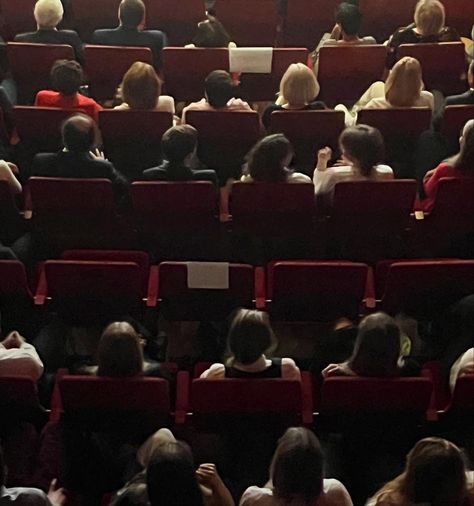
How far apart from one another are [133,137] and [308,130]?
0.76 m

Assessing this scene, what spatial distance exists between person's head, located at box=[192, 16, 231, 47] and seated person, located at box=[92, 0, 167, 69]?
24 centimetres

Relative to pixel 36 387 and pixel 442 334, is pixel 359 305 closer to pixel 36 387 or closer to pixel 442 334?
pixel 442 334

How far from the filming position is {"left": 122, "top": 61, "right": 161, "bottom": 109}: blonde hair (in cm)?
410

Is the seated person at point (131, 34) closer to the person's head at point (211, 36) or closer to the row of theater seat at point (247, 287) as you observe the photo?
the person's head at point (211, 36)

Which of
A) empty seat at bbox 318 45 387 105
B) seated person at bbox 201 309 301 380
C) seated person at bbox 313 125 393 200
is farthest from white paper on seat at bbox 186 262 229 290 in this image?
empty seat at bbox 318 45 387 105

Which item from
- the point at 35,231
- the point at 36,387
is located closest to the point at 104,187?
the point at 35,231

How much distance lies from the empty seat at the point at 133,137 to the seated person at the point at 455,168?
3.70ft

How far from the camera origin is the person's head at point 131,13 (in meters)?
4.77

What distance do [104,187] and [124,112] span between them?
1.93 feet

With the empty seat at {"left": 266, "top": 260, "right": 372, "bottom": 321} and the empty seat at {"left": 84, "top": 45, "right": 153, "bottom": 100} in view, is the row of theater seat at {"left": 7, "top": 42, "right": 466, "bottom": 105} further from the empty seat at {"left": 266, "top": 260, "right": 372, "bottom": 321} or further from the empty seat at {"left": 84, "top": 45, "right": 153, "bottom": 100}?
the empty seat at {"left": 266, "top": 260, "right": 372, "bottom": 321}

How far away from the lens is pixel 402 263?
10.6ft

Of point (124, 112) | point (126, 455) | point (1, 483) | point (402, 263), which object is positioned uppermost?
point (124, 112)

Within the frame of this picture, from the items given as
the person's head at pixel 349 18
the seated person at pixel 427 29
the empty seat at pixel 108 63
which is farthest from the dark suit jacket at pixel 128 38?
the seated person at pixel 427 29

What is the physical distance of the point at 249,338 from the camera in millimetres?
2867
